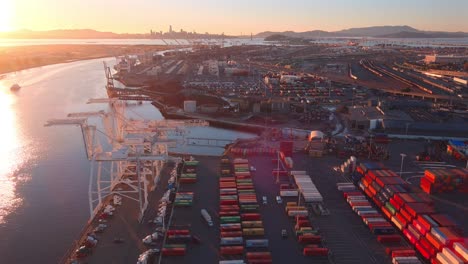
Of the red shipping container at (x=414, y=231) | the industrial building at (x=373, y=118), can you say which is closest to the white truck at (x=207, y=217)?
the red shipping container at (x=414, y=231)

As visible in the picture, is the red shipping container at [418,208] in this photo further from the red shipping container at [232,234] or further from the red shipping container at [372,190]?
the red shipping container at [232,234]

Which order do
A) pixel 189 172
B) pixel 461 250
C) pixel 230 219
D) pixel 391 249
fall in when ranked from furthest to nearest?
pixel 189 172, pixel 230 219, pixel 391 249, pixel 461 250

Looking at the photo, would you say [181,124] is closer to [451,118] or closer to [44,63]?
[451,118]

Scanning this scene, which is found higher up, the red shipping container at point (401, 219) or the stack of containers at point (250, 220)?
the red shipping container at point (401, 219)

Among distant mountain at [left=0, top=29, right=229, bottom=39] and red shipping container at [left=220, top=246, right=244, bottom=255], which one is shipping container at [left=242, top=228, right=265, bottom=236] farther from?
distant mountain at [left=0, top=29, right=229, bottom=39]

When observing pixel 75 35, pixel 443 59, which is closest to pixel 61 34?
pixel 75 35

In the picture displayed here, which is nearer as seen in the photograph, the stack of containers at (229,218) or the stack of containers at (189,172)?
the stack of containers at (229,218)

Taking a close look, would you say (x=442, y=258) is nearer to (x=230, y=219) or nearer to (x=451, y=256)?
(x=451, y=256)
